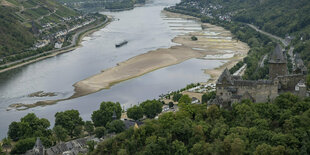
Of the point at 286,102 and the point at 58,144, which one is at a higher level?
the point at 286,102

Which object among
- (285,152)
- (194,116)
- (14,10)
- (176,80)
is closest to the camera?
(285,152)

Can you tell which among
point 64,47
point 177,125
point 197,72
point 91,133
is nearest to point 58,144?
point 91,133

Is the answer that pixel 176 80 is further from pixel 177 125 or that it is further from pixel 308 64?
pixel 177 125

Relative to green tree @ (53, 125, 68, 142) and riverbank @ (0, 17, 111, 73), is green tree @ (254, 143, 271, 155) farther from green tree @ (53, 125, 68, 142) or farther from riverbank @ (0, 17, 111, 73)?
riverbank @ (0, 17, 111, 73)

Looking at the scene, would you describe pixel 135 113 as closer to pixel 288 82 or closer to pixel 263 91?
pixel 263 91

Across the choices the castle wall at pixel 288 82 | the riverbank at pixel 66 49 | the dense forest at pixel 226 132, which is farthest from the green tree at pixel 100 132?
the riverbank at pixel 66 49

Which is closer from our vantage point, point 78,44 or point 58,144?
point 58,144

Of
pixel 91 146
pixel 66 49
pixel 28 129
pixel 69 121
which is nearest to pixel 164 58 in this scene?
pixel 66 49
